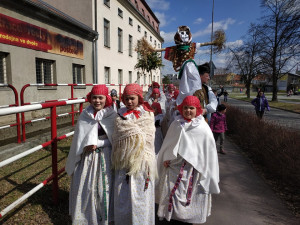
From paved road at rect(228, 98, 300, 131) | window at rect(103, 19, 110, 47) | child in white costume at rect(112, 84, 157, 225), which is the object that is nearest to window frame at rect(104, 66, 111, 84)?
window at rect(103, 19, 110, 47)

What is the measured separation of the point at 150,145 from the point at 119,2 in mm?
17567

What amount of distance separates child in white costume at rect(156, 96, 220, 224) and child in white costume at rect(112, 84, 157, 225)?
0.24m

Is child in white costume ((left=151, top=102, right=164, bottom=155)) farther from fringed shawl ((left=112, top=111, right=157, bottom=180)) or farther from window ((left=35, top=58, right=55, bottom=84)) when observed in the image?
window ((left=35, top=58, right=55, bottom=84))

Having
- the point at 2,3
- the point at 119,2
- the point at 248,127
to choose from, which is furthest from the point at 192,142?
the point at 119,2

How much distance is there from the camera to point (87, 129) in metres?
2.14

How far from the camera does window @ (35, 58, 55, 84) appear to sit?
343 inches

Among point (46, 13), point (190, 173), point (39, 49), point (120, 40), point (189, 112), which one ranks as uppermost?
point (120, 40)

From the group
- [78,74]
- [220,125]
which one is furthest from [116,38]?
[220,125]

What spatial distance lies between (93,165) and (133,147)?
0.52 m

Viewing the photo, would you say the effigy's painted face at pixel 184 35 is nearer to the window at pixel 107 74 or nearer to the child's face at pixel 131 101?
the child's face at pixel 131 101

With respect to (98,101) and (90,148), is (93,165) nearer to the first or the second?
(90,148)

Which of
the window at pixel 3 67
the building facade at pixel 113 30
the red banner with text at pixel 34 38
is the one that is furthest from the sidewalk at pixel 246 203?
the building facade at pixel 113 30

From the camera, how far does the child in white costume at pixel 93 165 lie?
6.93ft

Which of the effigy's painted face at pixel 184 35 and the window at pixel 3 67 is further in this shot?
the window at pixel 3 67
